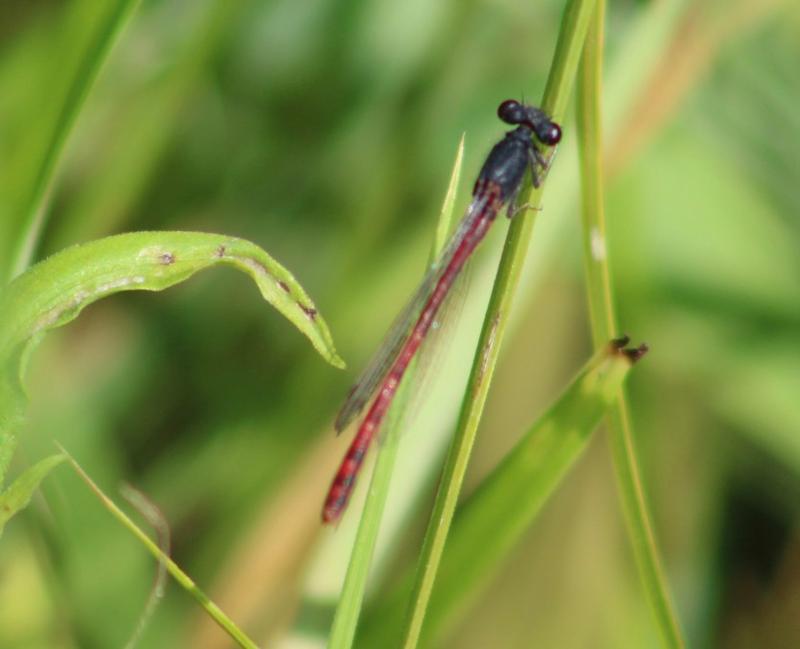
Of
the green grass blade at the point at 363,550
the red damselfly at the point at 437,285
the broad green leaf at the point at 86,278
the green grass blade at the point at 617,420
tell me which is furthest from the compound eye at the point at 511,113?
the broad green leaf at the point at 86,278

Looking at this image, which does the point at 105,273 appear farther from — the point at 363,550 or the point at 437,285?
the point at 437,285

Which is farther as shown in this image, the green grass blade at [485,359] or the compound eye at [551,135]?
the compound eye at [551,135]

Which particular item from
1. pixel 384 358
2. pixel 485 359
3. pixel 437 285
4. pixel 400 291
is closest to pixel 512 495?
pixel 485 359

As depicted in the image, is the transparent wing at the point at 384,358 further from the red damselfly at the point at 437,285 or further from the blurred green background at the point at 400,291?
the blurred green background at the point at 400,291

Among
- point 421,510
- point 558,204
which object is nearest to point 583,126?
point 558,204

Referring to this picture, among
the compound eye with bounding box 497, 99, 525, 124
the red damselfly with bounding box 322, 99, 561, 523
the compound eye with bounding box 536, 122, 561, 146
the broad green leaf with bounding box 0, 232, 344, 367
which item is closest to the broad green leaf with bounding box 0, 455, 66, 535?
the broad green leaf with bounding box 0, 232, 344, 367

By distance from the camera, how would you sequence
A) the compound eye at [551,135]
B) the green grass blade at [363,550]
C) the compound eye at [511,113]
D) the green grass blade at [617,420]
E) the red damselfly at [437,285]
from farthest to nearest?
1. the compound eye at [511,113]
2. the compound eye at [551,135]
3. the red damselfly at [437,285]
4. the green grass blade at [617,420]
5. the green grass blade at [363,550]

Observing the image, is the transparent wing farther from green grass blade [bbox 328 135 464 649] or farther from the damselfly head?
green grass blade [bbox 328 135 464 649]
